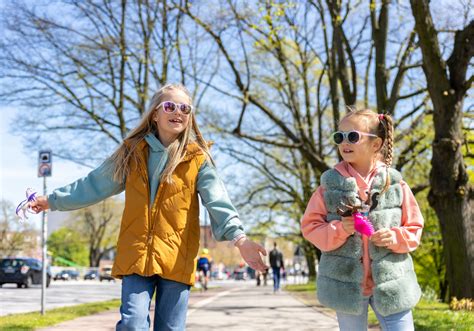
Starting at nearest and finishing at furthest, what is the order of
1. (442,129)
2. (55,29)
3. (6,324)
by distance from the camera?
(6,324), (442,129), (55,29)

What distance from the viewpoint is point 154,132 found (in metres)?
4.65

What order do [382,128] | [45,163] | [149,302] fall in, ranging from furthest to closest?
1. [45,163]
2. [382,128]
3. [149,302]

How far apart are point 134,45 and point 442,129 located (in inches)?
389

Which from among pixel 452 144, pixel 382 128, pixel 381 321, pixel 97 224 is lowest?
pixel 381 321

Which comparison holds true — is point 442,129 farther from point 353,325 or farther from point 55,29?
point 55,29

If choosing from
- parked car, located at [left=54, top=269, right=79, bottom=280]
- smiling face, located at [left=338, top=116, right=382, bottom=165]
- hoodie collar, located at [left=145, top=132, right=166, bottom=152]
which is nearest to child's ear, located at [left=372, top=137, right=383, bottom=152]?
smiling face, located at [left=338, top=116, right=382, bottom=165]

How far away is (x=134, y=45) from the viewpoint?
19500mm

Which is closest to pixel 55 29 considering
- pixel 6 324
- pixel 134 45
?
pixel 134 45

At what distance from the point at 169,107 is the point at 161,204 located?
0.63 m

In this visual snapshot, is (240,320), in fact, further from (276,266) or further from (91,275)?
(91,275)

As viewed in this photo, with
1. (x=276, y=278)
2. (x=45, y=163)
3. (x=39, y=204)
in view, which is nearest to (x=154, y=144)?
(x=39, y=204)

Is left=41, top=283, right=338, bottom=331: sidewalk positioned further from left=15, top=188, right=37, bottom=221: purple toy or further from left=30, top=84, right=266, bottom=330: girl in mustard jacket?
left=30, top=84, right=266, bottom=330: girl in mustard jacket

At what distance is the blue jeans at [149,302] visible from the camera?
13.1 ft

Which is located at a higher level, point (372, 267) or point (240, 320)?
point (372, 267)
